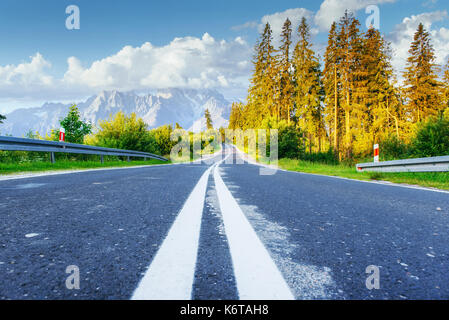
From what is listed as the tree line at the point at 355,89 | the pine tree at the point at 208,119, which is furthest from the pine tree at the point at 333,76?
the pine tree at the point at 208,119

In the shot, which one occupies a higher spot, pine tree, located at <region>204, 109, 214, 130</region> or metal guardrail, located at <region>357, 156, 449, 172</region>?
pine tree, located at <region>204, 109, 214, 130</region>

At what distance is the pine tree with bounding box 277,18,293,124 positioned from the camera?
36.8 m

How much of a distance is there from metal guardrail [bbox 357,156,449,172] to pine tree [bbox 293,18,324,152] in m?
28.2

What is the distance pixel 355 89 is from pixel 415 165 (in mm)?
25354

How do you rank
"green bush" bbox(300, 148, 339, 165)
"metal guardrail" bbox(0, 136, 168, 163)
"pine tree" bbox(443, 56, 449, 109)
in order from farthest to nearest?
"pine tree" bbox(443, 56, 449, 109) < "green bush" bbox(300, 148, 339, 165) < "metal guardrail" bbox(0, 136, 168, 163)

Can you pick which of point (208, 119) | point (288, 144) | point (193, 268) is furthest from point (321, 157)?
point (208, 119)

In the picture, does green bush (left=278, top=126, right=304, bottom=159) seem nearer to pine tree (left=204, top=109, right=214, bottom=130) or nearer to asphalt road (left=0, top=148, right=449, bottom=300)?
asphalt road (left=0, top=148, right=449, bottom=300)

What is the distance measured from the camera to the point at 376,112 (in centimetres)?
3016

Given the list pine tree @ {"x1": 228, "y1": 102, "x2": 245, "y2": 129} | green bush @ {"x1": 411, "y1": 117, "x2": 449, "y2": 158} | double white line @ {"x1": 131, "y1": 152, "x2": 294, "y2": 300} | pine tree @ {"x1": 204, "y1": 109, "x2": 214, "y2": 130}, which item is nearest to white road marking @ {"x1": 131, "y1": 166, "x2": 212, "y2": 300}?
double white line @ {"x1": 131, "y1": 152, "x2": 294, "y2": 300}

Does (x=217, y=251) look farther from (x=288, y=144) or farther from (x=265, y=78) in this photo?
(x=265, y=78)

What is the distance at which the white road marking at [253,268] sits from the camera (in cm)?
105

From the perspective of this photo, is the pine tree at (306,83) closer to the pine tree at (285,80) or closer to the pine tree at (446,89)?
the pine tree at (285,80)
